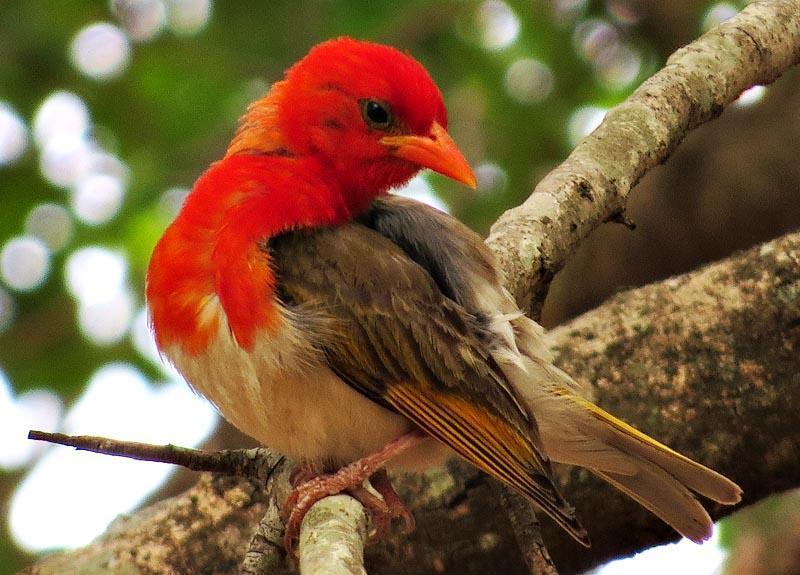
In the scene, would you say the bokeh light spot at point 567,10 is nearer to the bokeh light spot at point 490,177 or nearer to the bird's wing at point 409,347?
the bokeh light spot at point 490,177

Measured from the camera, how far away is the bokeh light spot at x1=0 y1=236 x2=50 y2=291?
641cm

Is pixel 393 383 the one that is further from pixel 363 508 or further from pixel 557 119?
pixel 557 119

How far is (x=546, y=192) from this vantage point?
375cm

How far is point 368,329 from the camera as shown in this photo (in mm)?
3383

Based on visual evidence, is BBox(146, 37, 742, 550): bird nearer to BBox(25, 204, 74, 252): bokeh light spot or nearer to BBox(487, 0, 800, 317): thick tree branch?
BBox(487, 0, 800, 317): thick tree branch

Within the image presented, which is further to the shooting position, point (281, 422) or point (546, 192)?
point (546, 192)

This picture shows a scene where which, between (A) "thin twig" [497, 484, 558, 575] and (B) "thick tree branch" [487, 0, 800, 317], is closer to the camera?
(A) "thin twig" [497, 484, 558, 575]

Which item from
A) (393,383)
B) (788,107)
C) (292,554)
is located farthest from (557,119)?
(292,554)

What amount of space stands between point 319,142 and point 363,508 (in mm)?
1245

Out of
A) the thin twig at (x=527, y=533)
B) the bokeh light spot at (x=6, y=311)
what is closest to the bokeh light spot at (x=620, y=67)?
the bokeh light spot at (x=6, y=311)

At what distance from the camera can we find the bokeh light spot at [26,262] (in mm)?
6406

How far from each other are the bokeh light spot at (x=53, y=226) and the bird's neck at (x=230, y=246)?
3068mm

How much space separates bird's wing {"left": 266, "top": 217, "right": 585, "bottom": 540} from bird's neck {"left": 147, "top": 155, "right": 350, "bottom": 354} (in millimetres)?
72

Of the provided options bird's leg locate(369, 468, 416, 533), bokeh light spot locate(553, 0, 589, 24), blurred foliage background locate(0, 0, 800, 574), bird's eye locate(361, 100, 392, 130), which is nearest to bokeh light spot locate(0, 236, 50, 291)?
blurred foliage background locate(0, 0, 800, 574)
